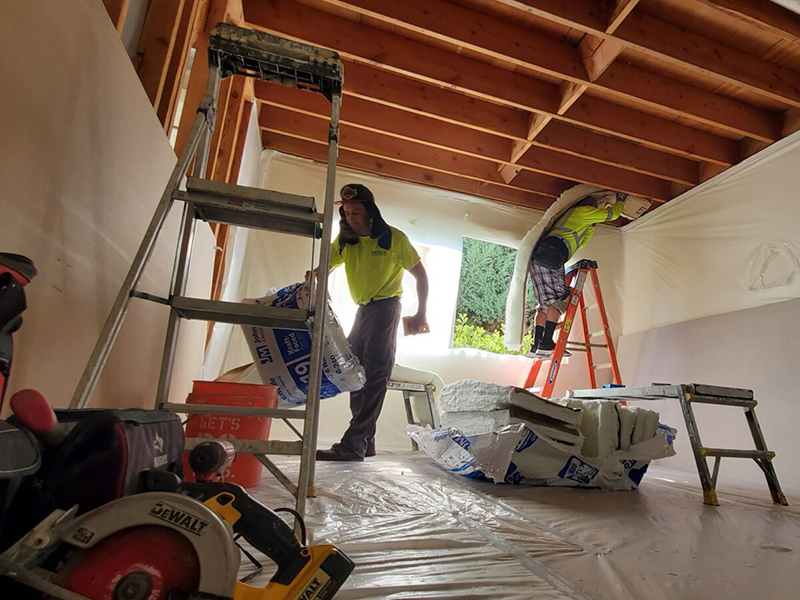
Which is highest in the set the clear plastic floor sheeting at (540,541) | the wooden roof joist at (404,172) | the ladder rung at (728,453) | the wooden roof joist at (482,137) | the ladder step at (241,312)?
the wooden roof joist at (482,137)

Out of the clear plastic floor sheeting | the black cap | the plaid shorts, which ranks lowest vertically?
the clear plastic floor sheeting

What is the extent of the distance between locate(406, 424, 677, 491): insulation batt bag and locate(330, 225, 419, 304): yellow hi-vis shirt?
0.75m

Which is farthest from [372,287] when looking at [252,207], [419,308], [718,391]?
[718,391]

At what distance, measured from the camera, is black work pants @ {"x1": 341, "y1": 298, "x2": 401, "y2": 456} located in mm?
2025

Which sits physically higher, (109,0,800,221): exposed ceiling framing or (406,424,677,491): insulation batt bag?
(109,0,800,221): exposed ceiling framing

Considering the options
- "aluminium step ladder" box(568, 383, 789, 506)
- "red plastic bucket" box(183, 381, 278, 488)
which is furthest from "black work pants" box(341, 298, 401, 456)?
"aluminium step ladder" box(568, 383, 789, 506)

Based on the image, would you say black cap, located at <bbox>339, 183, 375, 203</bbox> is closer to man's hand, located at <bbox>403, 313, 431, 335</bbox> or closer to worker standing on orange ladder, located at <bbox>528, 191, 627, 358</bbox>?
man's hand, located at <bbox>403, 313, 431, 335</bbox>


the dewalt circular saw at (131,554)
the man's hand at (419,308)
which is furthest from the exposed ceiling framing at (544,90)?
the dewalt circular saw at (131,554)

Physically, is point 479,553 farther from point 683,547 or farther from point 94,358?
point 94,358

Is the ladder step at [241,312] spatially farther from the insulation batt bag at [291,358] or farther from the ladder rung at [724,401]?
the ladder rung at [724,401]

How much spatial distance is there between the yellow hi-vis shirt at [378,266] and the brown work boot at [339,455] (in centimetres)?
70

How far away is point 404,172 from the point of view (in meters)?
3.60

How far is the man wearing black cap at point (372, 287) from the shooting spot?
2082 mm

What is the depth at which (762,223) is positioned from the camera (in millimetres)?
2812
